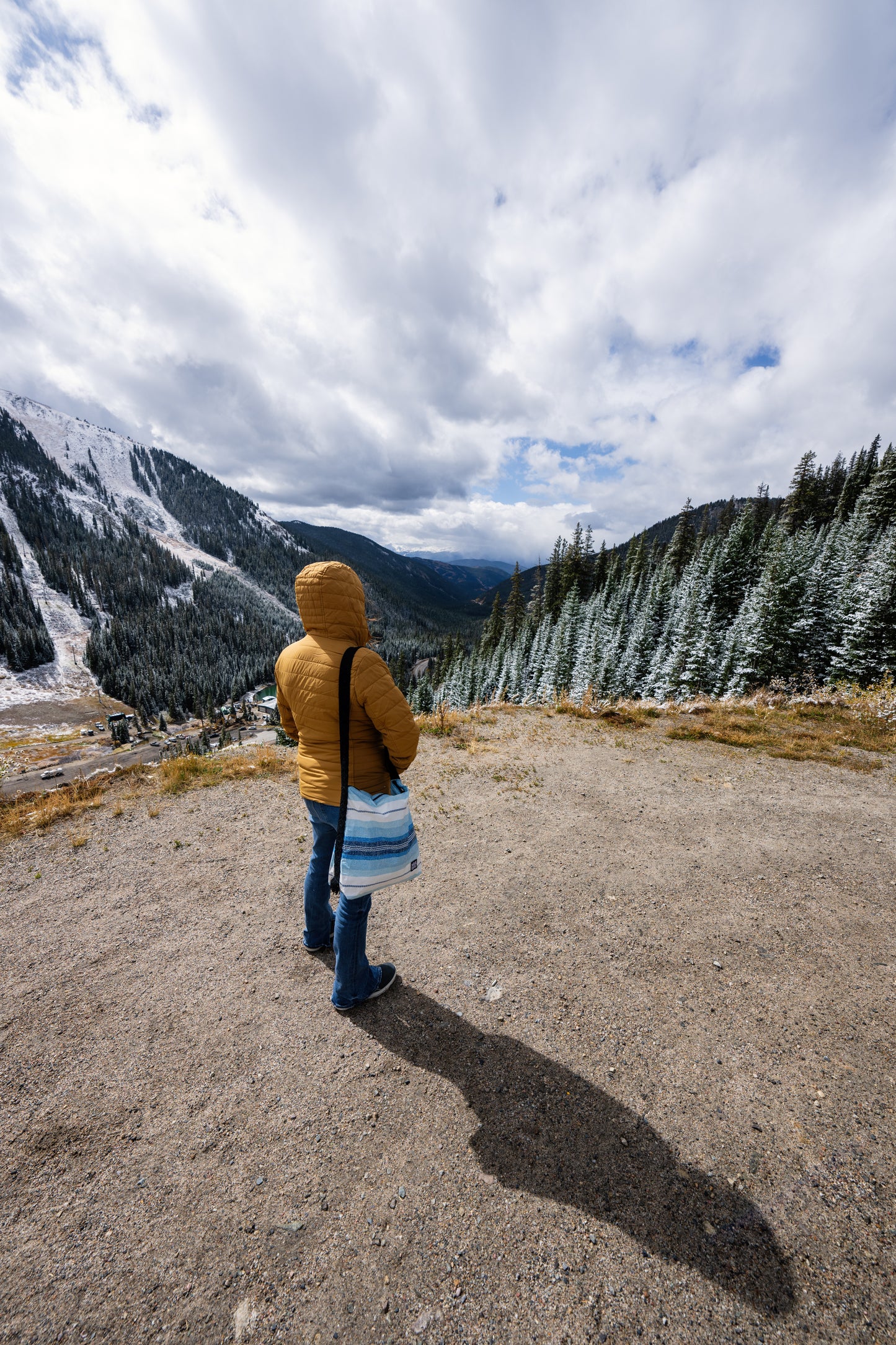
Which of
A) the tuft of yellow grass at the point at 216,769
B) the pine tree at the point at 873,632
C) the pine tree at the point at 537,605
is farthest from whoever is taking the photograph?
the pine tree at the point at 537,605

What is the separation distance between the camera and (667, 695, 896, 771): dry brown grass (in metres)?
10.5

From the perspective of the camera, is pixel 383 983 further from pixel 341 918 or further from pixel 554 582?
pixel 554 582

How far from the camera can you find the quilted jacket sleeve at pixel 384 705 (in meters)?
3.51

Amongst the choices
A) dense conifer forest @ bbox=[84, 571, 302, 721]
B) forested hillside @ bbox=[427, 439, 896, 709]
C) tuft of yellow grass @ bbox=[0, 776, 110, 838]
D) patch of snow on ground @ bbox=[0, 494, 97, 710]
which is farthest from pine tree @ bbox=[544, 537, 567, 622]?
patch of snow on ground @ bbox=[0, 494, 97, 710]

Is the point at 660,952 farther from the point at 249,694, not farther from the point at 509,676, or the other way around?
the point at 249,694

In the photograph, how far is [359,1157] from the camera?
120 inches

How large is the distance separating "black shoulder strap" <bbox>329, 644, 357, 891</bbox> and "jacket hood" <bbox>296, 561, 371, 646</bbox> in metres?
0.24

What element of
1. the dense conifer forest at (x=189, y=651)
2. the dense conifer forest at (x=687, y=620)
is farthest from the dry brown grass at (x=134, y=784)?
the dense conifer forest at (x=189, y=651)

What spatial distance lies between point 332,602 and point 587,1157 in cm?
440

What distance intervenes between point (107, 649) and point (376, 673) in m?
159

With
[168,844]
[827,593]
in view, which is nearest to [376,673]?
[168,844]

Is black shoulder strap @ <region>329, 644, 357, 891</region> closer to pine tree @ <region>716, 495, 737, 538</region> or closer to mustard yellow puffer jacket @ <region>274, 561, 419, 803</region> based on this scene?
mustard yellow puffer jacket @ <region>274, 561, 419, 803</region>

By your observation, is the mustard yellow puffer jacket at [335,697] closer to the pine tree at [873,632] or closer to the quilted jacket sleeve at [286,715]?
the quilted jacket sleeve at [286,715]

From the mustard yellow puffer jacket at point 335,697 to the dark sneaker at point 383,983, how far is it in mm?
1920
